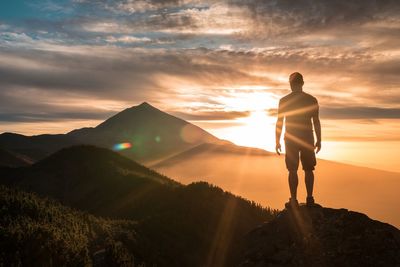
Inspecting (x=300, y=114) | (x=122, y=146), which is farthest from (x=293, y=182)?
(x=122, y=146)

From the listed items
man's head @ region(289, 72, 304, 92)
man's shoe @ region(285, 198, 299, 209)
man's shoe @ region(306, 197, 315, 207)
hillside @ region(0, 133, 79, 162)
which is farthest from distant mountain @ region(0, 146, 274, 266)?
hillside @ region(0, 133, 79, 162)

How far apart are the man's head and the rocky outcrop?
3.70 meters

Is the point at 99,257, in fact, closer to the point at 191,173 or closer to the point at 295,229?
the point at 295,229

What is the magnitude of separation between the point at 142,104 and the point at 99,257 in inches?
6893

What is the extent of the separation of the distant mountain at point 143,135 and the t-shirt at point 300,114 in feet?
318

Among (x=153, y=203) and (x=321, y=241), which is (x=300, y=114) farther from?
(x=153, y=203)

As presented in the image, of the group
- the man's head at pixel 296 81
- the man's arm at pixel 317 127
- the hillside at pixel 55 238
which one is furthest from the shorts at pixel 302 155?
the hillside at pixel 55 238

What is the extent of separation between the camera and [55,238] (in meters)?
11.5

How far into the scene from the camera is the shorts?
472 inches

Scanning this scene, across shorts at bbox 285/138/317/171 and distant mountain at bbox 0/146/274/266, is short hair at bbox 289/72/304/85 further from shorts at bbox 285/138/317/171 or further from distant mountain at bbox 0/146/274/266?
distant mountain at bbox 0/146/274/266

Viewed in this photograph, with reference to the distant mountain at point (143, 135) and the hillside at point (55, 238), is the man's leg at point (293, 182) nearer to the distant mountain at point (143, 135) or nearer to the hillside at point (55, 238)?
the hillside at point (55, 238)

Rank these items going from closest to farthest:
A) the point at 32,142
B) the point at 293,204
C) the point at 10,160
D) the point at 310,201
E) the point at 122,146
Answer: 1. the point at 293,204
2. the point at 310,201
3. the point at 10,160
4. the point at 32,142
5. the point at 122,146

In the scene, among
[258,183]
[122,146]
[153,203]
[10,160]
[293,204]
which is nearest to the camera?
[293,204]

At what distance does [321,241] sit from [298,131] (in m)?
3.23
